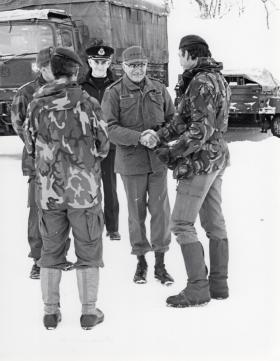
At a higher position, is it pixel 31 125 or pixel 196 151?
pixel 31 125

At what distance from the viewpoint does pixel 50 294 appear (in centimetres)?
418

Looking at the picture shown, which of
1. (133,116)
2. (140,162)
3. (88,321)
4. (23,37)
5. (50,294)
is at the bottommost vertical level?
(88,321)

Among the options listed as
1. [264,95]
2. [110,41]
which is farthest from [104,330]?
[110,41]

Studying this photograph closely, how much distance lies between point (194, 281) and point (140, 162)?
1026 millimetres

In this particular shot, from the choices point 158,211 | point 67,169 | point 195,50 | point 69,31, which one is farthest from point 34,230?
point 69,31

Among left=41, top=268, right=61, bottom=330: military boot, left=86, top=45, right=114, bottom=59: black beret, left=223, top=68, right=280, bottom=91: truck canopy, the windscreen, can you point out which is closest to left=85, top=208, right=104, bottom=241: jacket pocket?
left=41, top=268, right=61, bottom=330: military boot

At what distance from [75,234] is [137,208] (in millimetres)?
1098

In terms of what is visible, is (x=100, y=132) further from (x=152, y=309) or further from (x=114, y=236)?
(x=114, y=236)

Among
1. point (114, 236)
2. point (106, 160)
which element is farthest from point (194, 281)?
point (106, 160)

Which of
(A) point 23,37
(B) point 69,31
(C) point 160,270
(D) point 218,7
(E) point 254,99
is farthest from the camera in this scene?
(D) point 218,7

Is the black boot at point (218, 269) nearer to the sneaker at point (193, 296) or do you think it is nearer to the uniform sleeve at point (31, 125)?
the sneaker at point (193, 296)

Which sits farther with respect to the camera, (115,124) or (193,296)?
(115,124)

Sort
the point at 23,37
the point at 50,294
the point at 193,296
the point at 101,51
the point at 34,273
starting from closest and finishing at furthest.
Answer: the point at 50,294 < the point at 193,296 < the point at 34,273 < the point at 101,51 < the point at 23,37

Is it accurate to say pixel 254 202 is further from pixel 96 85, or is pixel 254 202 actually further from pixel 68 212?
pixel 68 212
